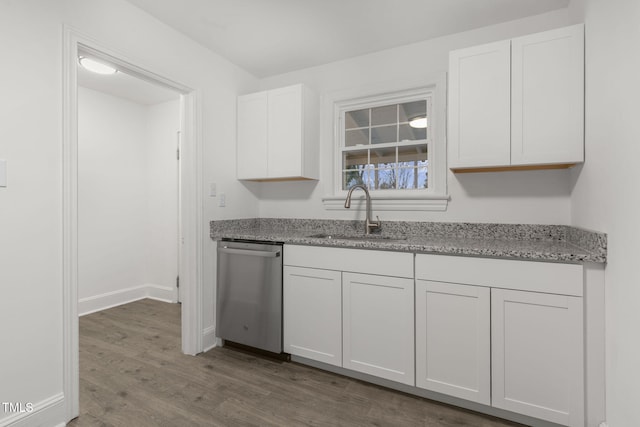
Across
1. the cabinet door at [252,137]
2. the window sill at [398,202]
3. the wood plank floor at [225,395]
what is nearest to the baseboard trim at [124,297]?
the wood plank floor at [225,395]

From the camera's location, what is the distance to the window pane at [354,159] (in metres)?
2.89

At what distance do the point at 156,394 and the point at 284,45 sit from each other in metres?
2.67

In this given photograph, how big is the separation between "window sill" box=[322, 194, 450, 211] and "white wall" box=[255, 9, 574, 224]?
0.16 feet

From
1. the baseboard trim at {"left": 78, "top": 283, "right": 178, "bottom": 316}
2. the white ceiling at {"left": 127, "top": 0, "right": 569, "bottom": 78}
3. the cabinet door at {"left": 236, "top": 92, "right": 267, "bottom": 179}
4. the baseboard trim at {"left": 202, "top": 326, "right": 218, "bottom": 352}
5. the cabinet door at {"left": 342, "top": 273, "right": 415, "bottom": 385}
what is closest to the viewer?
the cabinet door at {"left": 342, "top": 273, "right": 415, "bottom": 385}

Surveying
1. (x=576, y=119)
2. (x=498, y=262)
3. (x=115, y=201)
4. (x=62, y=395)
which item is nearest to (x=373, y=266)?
(x=498, y=262)

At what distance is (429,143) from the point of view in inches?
101

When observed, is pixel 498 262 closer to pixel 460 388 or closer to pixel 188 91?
pixel 460 388

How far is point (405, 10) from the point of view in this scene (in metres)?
2.13

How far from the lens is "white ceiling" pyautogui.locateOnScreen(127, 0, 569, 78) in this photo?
6.80 feet

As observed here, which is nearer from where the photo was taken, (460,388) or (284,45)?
(460,388)

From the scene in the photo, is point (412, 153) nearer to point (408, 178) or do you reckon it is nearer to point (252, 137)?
point (408, 178)

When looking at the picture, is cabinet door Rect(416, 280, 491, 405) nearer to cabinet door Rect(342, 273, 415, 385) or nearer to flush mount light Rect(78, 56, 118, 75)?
cabinet door Rect(342, 273, 415, 385)

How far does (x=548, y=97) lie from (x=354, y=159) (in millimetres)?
1495

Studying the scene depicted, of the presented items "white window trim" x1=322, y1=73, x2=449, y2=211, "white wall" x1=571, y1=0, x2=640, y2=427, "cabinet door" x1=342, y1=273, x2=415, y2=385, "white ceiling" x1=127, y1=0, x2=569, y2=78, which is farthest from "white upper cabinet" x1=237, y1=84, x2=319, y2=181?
"white wall" x1=571, y1=0, x2=640, y2=427
